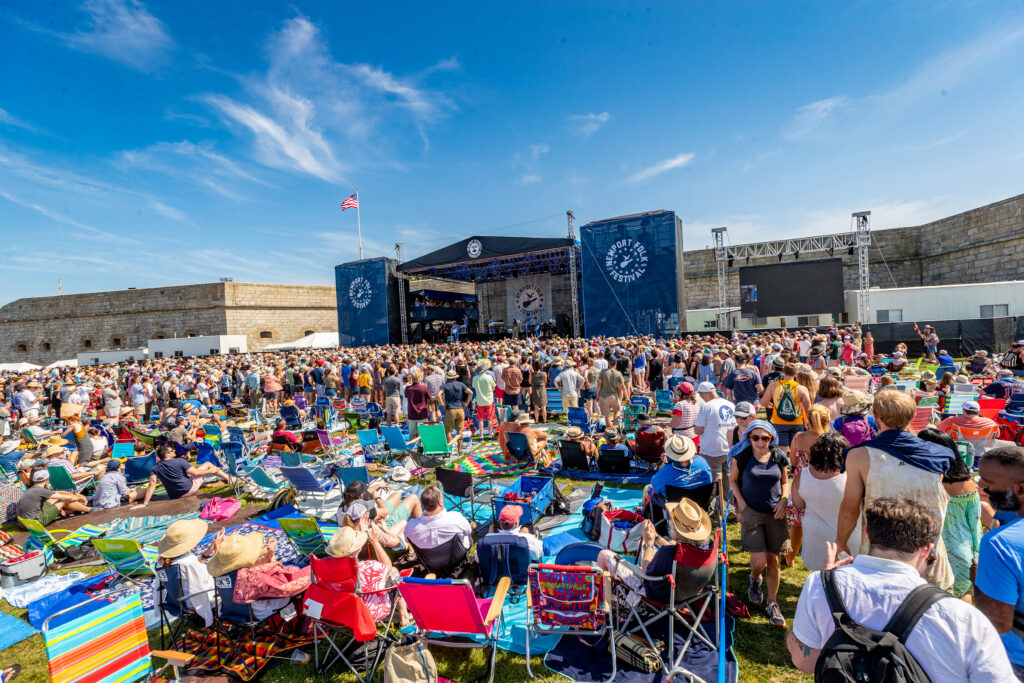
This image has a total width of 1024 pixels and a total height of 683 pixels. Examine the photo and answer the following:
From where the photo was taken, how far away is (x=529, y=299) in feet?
112

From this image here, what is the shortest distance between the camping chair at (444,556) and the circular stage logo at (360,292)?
28.0 metres

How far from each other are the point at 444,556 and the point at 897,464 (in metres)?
2.98

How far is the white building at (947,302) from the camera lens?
19.0 metres

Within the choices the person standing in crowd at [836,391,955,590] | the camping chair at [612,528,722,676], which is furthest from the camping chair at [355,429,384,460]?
the person standing in crowd at [836,391,955,590]

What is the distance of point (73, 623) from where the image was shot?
8.61 feet

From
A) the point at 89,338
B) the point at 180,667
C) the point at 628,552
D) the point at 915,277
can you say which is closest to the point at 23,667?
the point at 180,667

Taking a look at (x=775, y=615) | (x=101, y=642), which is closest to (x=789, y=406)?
(x=775, y=615)

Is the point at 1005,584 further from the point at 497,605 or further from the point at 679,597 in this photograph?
the point at 497,605

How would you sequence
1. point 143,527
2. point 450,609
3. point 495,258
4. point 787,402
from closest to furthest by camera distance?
point 450,609 < point 787,402 < point 143,527 < point 495,258

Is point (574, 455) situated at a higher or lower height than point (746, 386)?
lower

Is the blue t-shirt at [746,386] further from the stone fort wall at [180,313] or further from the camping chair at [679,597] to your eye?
the stone fort wall at [180,313]

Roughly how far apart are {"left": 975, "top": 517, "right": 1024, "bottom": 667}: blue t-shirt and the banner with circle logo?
104 feet

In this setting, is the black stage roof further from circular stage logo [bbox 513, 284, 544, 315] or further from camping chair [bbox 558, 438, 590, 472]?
camping chair [bbox 558, 438, 590, 472]

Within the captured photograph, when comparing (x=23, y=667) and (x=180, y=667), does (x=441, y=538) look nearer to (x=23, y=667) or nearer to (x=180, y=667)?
(x=180, y=667)
